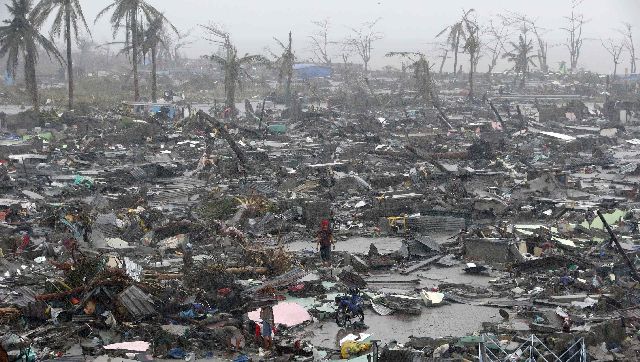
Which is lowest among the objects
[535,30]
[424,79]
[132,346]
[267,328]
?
[132,346]

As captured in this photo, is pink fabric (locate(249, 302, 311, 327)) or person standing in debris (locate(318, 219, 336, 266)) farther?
person standing in debris (locate(318, 219, 336, 266))

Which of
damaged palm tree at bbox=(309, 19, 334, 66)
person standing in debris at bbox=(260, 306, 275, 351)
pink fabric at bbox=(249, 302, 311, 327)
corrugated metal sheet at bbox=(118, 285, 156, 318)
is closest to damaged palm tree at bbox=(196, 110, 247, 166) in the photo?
pink fabric at bbox=(249, 302, 311, 327)

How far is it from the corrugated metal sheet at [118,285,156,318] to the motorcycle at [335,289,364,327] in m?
2.49

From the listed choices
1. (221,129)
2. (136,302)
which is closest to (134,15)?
(221,129)

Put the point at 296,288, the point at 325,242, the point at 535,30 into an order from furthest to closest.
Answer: the point at 535,30 → the point at 325,242 → the point at 296,288

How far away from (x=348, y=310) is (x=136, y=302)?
9.31 ft

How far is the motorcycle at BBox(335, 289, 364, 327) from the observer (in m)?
10.6

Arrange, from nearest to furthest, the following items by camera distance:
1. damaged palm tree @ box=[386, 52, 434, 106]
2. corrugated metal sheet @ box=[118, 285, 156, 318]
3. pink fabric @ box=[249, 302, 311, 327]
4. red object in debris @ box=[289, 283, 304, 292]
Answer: corrugated metal sheet @ box=[118, 285, 156, 318] < pink fabric @ box=[249, 302, 311, 327] < red object in debris @ box=[289, 283, 304, 292] < damaged palm tree @ box=[386, 52, 434, 106]

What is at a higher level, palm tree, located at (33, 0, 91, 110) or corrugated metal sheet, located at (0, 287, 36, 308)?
palm tree, located at (33, 0, 91, 110)

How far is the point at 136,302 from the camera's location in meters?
10.4

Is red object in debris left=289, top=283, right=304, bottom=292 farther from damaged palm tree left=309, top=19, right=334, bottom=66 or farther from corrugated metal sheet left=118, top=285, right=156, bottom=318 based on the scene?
damaged palm tree left=309, top=19, right=334, bottom=66

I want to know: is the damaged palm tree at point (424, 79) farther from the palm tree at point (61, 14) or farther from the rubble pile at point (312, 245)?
the palm tree at point (61, 14)

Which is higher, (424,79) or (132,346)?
(424,79)

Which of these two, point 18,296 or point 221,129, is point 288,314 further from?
point 221,129
